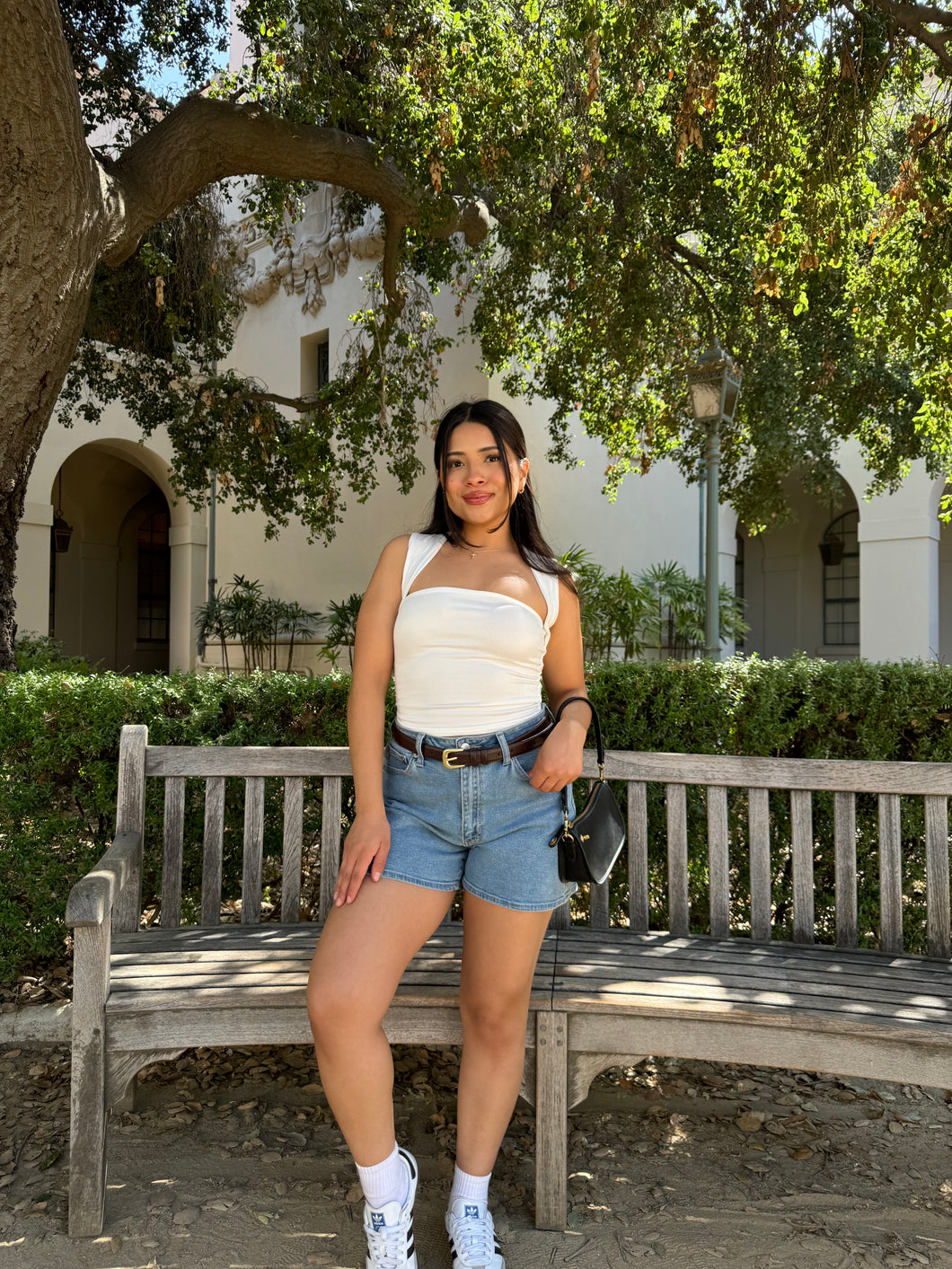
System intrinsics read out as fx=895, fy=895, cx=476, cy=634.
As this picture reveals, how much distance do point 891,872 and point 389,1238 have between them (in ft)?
5.95

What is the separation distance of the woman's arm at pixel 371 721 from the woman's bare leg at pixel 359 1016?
0.30 feet

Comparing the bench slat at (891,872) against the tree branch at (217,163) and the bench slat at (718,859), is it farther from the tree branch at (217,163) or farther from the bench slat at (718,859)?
the tree branch at (217,163)

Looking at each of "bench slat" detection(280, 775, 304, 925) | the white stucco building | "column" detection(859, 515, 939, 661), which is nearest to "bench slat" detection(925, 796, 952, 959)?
"bench slat" detection(280, 775, 304, 925)

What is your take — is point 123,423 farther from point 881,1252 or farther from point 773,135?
point 881,1252

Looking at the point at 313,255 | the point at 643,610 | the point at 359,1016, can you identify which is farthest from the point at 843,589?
the point at 359,1016

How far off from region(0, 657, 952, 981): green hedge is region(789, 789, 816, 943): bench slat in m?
0.57

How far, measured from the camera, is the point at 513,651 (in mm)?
2219

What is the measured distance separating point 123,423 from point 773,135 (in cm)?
1103

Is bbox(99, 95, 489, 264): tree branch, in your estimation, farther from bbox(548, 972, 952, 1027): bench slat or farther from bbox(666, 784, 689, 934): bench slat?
bbox(548, 972, 952, 1027): bench slat

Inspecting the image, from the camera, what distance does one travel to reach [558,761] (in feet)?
7.05

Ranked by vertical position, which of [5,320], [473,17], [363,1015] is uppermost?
[473,17]

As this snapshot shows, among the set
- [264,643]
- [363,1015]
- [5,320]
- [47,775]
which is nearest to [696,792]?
[363,1015]

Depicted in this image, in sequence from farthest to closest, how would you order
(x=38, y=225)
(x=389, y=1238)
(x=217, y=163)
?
(x=217, y=163), (x=38, y=225), (x=389, y=1238)

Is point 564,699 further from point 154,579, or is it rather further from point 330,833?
point 154,579
